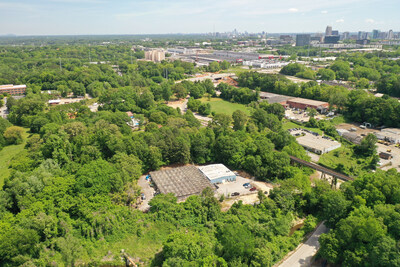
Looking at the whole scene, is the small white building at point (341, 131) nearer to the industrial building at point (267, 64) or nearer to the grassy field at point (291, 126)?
the grassy field at point (291, 126)

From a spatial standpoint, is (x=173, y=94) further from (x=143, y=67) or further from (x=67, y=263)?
(x=67, y=263)

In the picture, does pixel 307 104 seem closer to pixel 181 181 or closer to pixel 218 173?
pixel 218 173

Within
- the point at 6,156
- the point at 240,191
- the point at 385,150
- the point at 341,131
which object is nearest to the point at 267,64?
the point at 341,131

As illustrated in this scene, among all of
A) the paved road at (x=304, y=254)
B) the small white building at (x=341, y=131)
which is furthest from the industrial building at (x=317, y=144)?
the paved road at (x=304, y=254)

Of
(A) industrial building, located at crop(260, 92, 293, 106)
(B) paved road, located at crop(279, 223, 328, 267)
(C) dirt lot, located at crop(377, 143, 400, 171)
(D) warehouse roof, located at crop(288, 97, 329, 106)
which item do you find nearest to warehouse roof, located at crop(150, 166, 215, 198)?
(B) paved road, located at crop(279, 223, 328, 267)

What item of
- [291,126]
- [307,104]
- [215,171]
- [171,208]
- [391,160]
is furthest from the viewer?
[307,104]

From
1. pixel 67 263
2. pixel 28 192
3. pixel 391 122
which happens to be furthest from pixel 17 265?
pixel 391 122

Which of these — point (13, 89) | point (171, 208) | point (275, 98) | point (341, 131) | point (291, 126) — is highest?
point (13, 89)
